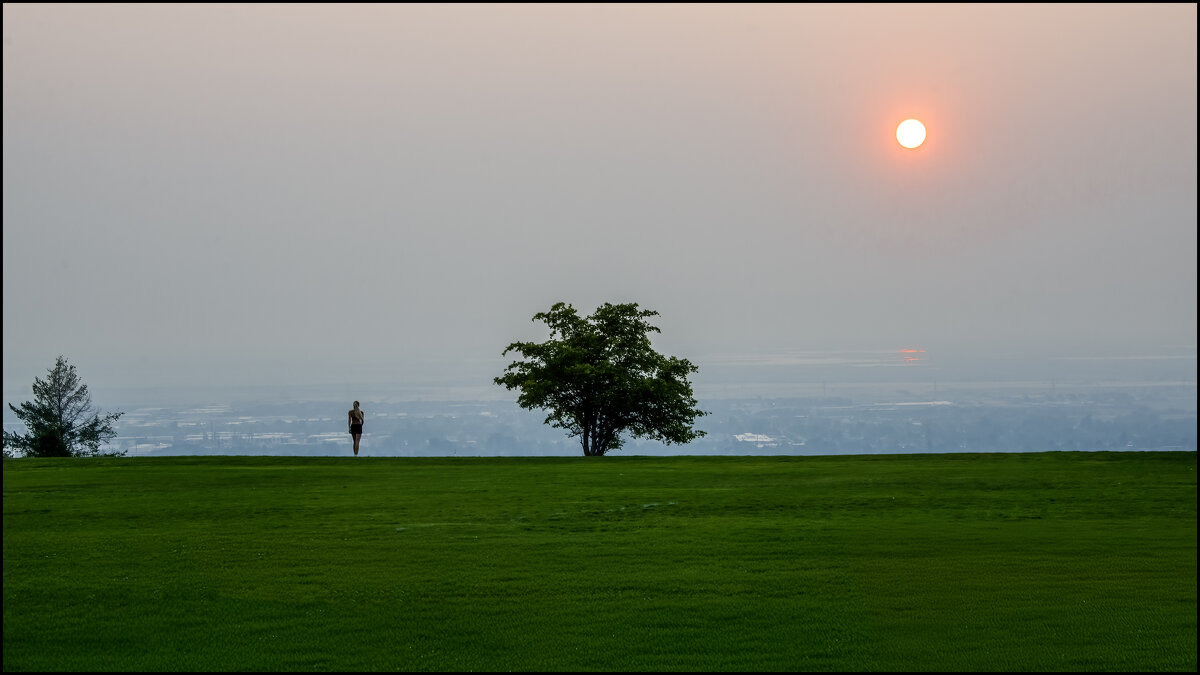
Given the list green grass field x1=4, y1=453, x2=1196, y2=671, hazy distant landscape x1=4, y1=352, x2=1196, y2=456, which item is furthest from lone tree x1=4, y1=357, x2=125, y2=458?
green grass field x1=4, y1=453, x2=1196, y2=671

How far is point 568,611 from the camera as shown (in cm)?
1305

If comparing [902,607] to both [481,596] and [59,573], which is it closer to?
[481,596]

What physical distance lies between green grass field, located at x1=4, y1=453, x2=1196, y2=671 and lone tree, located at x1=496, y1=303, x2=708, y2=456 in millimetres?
24650

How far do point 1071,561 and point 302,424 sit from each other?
86643 mm

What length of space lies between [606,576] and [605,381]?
36.6 m

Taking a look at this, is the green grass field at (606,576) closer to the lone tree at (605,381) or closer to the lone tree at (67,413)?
→ the lone tree at (605,381)

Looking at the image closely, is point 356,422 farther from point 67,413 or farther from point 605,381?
point 67,413

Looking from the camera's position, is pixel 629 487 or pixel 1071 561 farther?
pixel 629 487

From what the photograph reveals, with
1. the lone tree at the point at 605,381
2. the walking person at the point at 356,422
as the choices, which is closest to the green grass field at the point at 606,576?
the walking person at the point at 356,422

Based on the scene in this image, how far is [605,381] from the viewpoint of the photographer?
5150 centimetres

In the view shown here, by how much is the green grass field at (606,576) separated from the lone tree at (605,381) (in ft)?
80.9

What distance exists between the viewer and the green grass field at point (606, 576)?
11.6 m

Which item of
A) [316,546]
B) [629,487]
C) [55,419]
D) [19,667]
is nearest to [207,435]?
[55,419]

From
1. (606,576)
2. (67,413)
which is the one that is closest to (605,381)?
(606,576)
